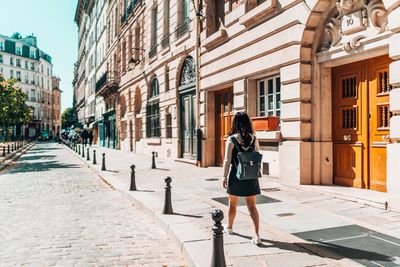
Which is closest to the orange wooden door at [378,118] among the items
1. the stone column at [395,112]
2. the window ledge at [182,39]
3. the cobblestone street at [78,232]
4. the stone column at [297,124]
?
the stone column at [395,112]

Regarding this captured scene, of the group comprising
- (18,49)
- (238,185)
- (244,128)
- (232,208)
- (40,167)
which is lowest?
(40,167)

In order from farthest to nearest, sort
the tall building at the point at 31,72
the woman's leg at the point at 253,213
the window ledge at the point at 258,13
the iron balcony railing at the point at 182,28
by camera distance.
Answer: the tall building at the point at 31,72
the iron balcony railing at the point at 182,28
the window ledge at the point at 258,13
the woman's leg at the point at 253,213

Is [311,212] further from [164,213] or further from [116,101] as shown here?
[116,101]

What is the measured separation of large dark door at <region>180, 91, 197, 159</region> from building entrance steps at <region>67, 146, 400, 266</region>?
19.8ft

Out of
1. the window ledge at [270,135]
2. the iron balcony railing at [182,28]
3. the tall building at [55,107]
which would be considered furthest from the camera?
the tall building at [55,107]

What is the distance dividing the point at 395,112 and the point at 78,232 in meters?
5.49

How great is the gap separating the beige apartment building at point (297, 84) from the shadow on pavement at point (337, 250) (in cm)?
225

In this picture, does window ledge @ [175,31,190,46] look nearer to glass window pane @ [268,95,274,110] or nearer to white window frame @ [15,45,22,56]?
glass window pane @ [268,95,274,110]

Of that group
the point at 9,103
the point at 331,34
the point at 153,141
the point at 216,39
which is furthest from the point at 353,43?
the point at 9,103

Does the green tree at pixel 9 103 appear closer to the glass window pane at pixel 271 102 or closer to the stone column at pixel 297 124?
the glass window pane at pixel 271 102

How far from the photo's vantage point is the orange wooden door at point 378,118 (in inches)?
276

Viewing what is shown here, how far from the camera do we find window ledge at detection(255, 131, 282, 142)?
367 inches

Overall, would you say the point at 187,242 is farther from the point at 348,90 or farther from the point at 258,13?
the point at 258,13

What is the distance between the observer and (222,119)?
1370cm
